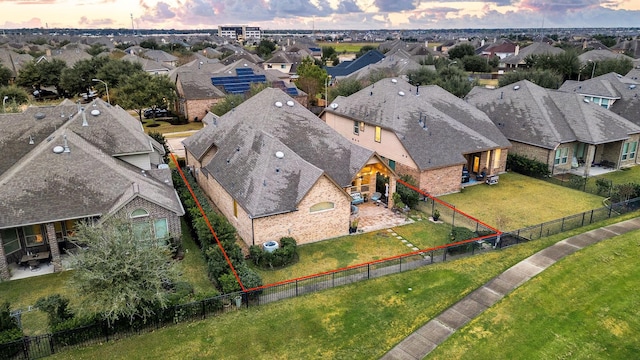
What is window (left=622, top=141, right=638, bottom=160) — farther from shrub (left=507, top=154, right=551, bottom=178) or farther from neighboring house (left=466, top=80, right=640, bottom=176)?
shrub (left=507, top=154, right=551, bottom=178)

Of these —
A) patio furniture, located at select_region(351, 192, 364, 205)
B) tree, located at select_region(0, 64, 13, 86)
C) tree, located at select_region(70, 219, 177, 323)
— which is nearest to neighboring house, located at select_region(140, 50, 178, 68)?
tree, located at select_region(0, 64, 13, 86)

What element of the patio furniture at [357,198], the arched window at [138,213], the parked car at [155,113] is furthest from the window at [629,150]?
the parked car at [155,113]

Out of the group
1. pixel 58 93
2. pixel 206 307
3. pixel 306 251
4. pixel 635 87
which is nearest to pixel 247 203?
pixel 306 251

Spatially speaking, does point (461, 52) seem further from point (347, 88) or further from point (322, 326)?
point (322, 326)

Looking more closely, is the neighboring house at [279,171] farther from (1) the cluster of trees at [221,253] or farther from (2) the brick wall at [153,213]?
(2) the brick wall at [153,213]

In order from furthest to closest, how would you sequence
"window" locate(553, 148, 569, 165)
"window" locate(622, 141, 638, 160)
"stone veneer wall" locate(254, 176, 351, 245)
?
"window" locate(622, 141, 638, 160), "window" locate(553, 148, 569, 165), "stone veneer wall" locate(254, 176, 351, 245)

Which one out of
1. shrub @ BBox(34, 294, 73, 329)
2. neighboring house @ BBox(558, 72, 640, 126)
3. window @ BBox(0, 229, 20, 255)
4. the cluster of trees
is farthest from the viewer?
neighboring house @ BBox(558, 72, 640, 126)
